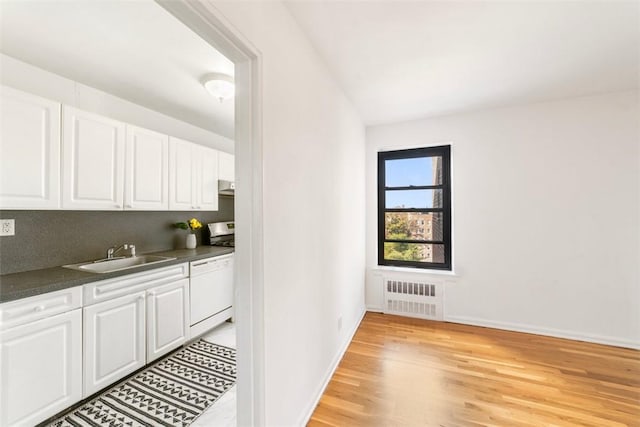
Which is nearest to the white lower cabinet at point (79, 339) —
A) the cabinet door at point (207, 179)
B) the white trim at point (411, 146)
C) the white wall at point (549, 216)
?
the cabinet door at point (207, 179)

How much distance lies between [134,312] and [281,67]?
2.19m

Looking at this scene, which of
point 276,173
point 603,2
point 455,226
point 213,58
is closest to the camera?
point 276,173

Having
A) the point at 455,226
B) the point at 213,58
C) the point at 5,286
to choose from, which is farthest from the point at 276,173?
the point at 455,226

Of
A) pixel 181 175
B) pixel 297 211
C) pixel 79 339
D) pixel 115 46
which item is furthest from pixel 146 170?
pixel 297 211

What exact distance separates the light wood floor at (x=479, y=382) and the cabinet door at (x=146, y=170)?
2382mm

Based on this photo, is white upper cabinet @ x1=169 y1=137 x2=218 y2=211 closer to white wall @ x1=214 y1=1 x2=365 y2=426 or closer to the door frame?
white wall @ x1=214 y1=1 x2=365 y2=426

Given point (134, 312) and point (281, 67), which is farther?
point (134, 312)

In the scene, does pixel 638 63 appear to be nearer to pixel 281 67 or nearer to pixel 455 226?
pixel 455 226

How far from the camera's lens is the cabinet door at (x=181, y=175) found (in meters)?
2.68

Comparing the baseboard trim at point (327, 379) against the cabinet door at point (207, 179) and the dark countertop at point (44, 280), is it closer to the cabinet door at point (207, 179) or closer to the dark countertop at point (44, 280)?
the dark countertop at point (44, 280)

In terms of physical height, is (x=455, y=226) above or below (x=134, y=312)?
above

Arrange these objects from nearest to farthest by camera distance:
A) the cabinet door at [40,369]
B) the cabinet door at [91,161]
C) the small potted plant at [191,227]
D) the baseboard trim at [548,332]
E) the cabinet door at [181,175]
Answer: the cabinet door at [40,369] → the cabinet door at [91,161] → the baseboard trim at [548,332] → the cabinet door at [181,175] → the small potted plant at [191,227]

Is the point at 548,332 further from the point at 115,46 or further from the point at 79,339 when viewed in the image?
the point at 115,46

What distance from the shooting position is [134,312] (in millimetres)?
2025
